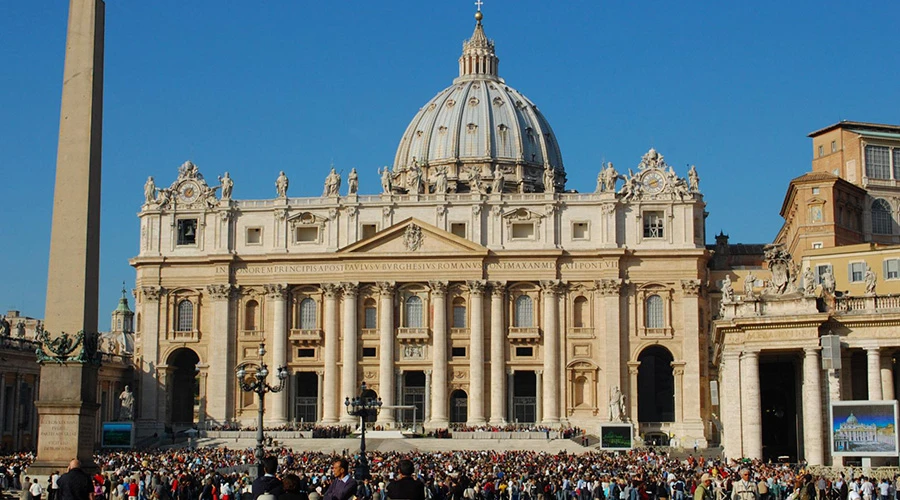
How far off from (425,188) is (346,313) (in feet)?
106

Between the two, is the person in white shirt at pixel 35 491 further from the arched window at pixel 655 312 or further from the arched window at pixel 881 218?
the arched window at pixel 655 312

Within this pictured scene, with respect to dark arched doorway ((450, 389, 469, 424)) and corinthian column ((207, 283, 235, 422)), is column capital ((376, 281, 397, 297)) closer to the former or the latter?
dark arched doorway ((450, 389, 469, 424))

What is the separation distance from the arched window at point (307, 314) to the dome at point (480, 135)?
29084 millimetres

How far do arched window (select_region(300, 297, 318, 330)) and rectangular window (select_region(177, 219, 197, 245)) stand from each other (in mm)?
8438

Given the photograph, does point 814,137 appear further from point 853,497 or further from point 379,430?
point 853,497

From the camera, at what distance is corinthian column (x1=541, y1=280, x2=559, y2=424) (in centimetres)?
8431

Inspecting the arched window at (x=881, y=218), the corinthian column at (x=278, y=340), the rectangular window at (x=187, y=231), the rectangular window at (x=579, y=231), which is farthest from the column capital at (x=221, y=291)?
the arched window at (x=881, y=218)

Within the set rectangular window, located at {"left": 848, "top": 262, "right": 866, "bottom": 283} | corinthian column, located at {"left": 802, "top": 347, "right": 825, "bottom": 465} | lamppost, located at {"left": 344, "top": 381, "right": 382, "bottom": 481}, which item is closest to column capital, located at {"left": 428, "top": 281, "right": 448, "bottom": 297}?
rectangular window, located at {"left": 848, "top": 262, "right": 866, "bottom": 283}

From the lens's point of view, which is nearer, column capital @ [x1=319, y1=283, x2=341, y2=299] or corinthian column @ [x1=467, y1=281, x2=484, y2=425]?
corinthian column @ [x1=467, y1=281, x2=484, y2=425]

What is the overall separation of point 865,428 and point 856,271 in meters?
21.8

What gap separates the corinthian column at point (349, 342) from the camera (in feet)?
283

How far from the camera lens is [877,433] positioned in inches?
1556

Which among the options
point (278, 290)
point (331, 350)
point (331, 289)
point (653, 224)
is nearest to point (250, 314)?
point (278, 290)

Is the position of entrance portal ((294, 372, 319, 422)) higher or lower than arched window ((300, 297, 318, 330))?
lower
